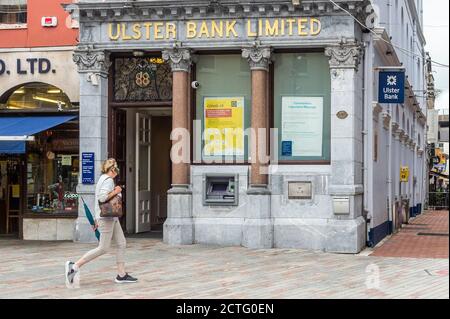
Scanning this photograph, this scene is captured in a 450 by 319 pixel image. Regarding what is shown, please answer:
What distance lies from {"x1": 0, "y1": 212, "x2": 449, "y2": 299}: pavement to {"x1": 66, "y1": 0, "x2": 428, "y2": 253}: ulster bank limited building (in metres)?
0.78

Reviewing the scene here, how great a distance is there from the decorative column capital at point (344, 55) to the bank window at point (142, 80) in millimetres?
3682

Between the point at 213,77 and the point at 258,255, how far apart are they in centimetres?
419

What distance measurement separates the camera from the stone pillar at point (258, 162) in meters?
15.2

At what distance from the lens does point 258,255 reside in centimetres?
1417

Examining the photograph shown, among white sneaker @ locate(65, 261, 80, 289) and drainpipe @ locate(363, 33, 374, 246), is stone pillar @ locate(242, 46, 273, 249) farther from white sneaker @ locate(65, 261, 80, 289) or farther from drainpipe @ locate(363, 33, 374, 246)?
white sneaker @ locate(65, 261, 80, 289)

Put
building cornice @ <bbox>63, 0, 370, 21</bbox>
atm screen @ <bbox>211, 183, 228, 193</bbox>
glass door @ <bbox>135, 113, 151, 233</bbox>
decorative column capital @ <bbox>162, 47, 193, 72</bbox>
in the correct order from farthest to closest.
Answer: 1. glass door @ <bbox>135, 113, 151, 233</bbox>
2. atm screen @ <bbox>211, 183, 228, 193</bbox>
3. decorative column capital @ <bbox>162, 47, 193, 72</bbox>
4. building cornice @ <bbox>63, 0, 370, 21</bbox>

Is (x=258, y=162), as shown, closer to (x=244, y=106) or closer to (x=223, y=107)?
(x=244, y=106)

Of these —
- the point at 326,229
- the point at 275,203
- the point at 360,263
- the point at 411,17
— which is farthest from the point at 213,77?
the point at 411,17

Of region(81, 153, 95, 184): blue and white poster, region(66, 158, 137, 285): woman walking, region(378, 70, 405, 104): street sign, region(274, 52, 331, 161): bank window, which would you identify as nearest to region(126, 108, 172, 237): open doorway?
region(81, 153, 95, 184): blue and white poster

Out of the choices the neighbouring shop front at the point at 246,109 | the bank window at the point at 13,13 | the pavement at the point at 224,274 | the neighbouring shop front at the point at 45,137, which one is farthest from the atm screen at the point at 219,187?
the bank window at the point at 13,13

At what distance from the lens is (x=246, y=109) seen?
15.8 meters

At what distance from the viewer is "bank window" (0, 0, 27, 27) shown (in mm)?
17828

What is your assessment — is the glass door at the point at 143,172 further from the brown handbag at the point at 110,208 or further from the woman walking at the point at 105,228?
the brown handbag at the point at 110,208

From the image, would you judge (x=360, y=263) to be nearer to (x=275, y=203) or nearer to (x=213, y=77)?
(x=275, y=203)
